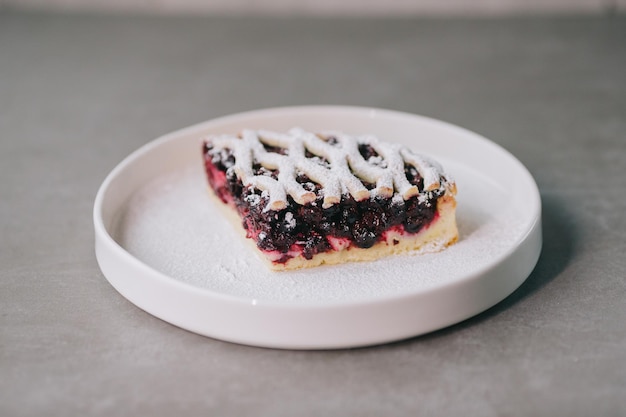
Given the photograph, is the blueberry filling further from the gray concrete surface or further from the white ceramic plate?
the gray concrete surface

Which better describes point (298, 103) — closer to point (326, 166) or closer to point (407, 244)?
point (326, 166)

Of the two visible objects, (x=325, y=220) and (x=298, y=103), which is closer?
(x=325, y=220)

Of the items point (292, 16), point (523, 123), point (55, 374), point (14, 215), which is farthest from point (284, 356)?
point (292, 16)

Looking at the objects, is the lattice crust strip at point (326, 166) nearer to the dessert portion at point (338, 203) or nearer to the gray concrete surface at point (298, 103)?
the dessert portion at point (338, 203)

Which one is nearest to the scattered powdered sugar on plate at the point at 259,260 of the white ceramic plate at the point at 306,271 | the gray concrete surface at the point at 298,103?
the white ceramic plate at the point at 306,271

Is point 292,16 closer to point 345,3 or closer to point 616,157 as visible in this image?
point 345,3

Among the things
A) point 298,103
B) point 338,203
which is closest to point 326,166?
point 338,203
